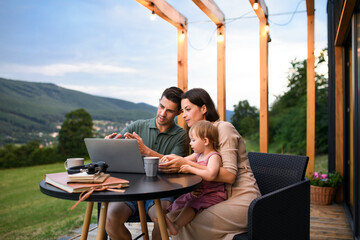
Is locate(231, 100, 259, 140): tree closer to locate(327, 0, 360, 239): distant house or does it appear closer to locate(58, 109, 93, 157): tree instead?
locate(327, 0, 360, 239): distant house

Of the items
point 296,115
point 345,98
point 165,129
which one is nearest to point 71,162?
point 165,129

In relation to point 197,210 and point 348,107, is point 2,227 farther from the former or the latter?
point 348,107

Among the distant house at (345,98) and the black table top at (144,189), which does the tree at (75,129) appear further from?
the black table top at (144,189)

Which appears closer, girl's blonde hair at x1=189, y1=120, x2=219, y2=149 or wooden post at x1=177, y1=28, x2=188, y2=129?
girl's blonde hair at x1=189, y1=120, x2=219, y2=149

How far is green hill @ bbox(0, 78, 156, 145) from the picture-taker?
4.55 meters

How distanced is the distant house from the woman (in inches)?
55.3

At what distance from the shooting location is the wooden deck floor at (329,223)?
2842 mm

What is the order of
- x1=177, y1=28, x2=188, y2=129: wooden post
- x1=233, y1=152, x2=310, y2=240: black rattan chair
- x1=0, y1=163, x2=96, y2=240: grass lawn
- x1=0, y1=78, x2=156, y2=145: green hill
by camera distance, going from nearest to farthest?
x1=233, y1=152, x2=310, y2=240: black rattan chair
x1=177, y1=28, x2=188, y2=129: wooden post
x1=0, y1=78, x2=156, y2=145: green hill
x1=0, y1=163, x2=96, y2=240: grass lawn

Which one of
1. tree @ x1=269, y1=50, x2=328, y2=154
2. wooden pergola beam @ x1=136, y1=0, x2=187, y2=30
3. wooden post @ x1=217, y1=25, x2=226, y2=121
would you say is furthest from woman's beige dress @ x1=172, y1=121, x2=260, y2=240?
tree @ x1=269, y1=50, x2=328, y2=154

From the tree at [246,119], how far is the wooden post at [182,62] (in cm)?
102

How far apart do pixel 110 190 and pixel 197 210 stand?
0.51 metres

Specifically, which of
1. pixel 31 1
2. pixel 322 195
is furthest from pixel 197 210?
pixel 31 1

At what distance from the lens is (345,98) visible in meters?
3.86

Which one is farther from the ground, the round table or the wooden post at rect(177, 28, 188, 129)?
the wooden post at rect(177, 28, 188, 129)
